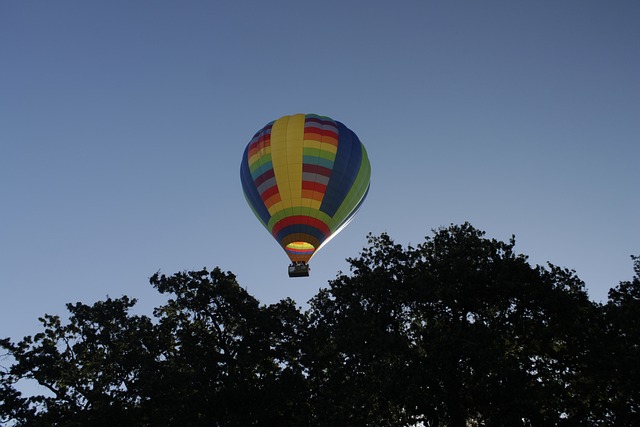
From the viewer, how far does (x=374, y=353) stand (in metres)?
20.5

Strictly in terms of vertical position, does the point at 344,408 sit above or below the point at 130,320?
below

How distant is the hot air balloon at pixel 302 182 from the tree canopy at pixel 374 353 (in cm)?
363

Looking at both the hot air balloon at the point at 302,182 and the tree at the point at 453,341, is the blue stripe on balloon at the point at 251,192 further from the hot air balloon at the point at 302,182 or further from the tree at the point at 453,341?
the tree at the point at 453,341

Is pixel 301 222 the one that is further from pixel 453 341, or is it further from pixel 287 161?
pixel 453 341

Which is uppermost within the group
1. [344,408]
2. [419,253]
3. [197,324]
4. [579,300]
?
[419,253]

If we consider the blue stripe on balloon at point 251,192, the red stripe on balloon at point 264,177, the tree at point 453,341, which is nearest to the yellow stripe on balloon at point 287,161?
the red stripe on balloon at point 264,177

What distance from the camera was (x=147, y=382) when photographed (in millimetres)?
23188

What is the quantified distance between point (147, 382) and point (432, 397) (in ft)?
45.3

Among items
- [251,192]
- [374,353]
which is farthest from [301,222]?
[374,353]

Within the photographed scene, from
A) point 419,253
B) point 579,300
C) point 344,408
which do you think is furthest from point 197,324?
point 579,300

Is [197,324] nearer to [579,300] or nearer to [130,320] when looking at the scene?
[130,320]

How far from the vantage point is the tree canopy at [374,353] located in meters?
18.5

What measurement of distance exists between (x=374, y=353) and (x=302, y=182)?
11.2m

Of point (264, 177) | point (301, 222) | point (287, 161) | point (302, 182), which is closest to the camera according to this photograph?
point (301, 222)
